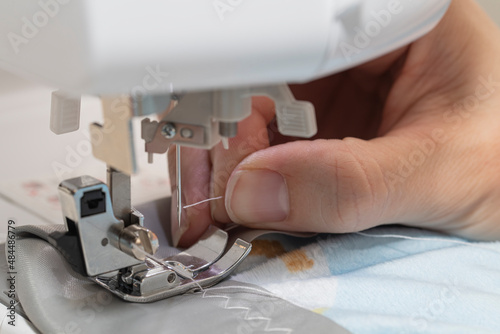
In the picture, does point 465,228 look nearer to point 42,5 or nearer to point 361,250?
point 361,250

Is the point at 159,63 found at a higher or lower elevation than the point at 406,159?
higher

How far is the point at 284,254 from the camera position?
504 mm

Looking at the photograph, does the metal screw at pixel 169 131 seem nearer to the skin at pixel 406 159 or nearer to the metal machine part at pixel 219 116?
the metal machine part at pixel 219 116

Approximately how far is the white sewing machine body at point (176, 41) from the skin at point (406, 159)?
188 mm

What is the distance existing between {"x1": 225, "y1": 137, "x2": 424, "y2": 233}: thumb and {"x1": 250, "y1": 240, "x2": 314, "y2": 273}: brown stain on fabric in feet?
0.06

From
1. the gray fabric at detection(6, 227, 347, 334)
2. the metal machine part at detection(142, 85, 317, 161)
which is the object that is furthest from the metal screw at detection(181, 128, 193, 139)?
the gray fabric at detection(6, 227, 347, 334)

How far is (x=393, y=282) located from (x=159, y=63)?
0.29m

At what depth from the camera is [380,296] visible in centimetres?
45

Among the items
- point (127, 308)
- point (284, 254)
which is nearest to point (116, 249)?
point (127, 308)

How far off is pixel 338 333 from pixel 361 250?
0.16 meters

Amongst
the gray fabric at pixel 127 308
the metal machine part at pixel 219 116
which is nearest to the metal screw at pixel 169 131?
the metal machine part at pixel 219 116

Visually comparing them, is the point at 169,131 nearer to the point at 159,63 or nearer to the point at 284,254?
the point at 159,63

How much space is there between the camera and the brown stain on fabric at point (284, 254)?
489 mm

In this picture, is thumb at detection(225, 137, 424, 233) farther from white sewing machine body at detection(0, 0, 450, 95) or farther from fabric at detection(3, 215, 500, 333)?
white sewing machine body at detection(0, 0, 450, 95)
